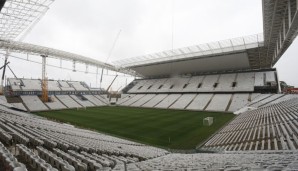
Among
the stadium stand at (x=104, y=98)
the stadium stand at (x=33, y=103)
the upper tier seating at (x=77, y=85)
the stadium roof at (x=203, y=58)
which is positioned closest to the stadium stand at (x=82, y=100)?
the upper tier seating at (x=77, y=85)

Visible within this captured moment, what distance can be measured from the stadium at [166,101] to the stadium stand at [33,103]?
0.20m

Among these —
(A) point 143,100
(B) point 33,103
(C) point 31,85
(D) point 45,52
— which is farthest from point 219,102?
(C) point 31,85

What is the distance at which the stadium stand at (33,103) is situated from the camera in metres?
44.7

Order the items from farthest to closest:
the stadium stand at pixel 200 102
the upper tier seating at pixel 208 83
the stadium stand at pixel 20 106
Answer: the upper tier seating at pixel 208 83, the stadium stand at pixel 20 106, the stadium stand at pixel 200 102

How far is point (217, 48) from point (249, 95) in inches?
410

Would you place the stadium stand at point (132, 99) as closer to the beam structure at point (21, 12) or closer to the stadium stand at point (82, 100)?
the stadium stand at point (82, 100)

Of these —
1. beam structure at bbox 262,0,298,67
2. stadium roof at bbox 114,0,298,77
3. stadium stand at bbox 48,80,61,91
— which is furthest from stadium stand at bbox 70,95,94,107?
beam structure at bbox 262,0,298,67

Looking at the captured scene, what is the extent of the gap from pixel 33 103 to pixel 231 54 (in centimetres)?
4101

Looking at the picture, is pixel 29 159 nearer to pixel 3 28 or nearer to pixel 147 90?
pixel 3 28

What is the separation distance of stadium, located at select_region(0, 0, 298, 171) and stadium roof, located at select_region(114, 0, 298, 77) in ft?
0.52

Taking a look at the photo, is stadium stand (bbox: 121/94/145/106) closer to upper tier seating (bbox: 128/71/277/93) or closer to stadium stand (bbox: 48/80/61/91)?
upper tier seating (bbox: 128/71/277/93)

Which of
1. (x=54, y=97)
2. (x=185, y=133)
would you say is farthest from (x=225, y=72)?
(x=54, y=97)

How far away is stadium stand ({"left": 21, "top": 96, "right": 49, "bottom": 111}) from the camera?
147 ft

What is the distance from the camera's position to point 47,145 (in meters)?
9.32
